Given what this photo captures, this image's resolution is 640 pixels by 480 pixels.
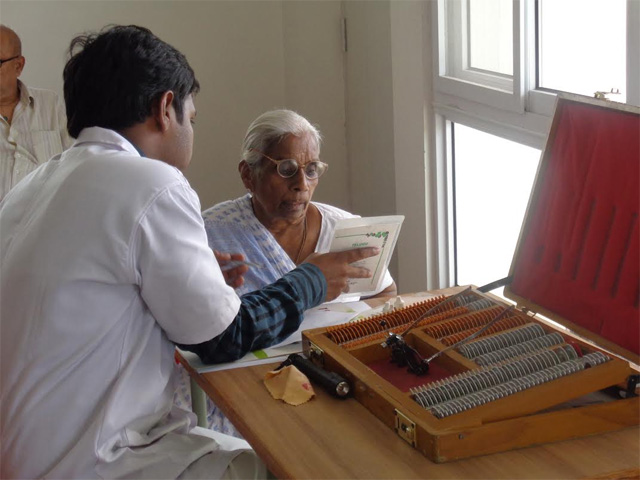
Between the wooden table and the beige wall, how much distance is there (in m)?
1.84

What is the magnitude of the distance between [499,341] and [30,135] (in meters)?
2.70

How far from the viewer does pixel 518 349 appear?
1.59 meters

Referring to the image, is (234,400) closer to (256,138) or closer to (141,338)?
(141,338)

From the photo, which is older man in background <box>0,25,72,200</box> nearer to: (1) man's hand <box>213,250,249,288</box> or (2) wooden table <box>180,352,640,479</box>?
(1) man's hand <box>213,250,249,288</box>

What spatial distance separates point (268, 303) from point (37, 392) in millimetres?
460

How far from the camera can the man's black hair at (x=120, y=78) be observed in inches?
65.2

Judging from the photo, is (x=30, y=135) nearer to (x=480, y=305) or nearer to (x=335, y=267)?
(x=335, y=267)

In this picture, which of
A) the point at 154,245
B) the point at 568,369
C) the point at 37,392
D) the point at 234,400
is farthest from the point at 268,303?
the point at 568,369

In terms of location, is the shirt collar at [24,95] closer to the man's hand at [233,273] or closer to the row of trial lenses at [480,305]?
the man's hand at [233,273]

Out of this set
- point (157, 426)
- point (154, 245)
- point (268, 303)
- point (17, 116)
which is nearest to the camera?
point (154, 245)

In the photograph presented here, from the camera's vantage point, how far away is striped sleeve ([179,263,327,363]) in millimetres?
1694

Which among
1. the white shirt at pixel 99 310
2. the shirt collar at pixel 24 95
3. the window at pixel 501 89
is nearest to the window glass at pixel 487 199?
the window at pixel 501 89

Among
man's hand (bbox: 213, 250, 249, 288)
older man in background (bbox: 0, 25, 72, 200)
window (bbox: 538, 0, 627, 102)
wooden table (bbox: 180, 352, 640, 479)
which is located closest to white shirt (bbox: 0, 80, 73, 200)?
older man in background (bbox: 0, 25, 72, 200)

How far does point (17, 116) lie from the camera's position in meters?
3.75
